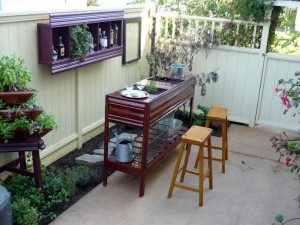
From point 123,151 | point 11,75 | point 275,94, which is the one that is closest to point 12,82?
point 11,75

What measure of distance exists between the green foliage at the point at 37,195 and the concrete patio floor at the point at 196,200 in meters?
0.16

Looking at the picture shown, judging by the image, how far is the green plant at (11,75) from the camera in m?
3.26

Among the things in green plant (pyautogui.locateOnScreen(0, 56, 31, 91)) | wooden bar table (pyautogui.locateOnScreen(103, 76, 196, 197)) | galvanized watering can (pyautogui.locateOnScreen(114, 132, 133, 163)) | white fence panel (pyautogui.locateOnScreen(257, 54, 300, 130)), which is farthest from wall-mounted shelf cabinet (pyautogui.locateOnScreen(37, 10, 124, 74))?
white fence panel (pyautogui.locateOnScreen(257, 54, 300, 130))

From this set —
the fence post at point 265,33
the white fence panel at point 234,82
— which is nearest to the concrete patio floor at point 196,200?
the white fence panel at point 234,82

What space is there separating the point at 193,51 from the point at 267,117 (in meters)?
1.65

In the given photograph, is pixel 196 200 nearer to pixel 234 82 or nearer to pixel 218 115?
pixel 218 115

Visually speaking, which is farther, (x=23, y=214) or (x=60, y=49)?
(x=60, y=49)

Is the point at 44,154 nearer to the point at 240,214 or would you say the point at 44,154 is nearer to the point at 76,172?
the point at 76,172

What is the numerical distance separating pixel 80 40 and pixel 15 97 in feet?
4.25

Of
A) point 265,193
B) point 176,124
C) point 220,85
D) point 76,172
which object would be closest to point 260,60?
point 220,85

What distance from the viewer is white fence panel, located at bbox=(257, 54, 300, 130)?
5.95 metres

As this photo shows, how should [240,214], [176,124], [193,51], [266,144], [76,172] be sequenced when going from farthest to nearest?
[193,51] → [266,144] → [176,124] → [76,172] → [240,214]

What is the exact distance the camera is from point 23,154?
392 cm

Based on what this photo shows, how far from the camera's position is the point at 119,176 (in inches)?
180
